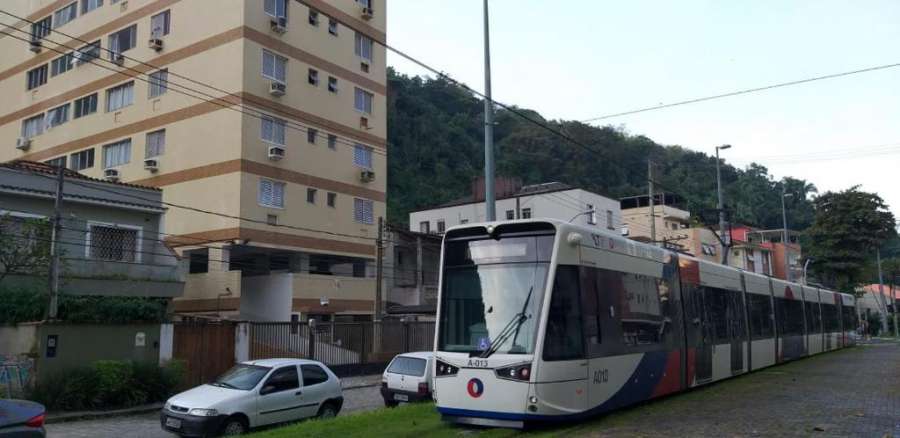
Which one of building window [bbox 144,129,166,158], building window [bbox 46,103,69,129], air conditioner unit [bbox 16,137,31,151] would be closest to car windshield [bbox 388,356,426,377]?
building window [bbox 144,129,166,158]

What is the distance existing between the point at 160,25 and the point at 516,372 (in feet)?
108

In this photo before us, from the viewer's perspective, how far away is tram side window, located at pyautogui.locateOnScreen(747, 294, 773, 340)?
20.0 m

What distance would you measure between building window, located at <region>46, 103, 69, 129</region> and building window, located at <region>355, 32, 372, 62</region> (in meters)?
16.6

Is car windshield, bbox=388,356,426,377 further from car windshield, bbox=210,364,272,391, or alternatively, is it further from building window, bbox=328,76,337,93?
building window, bbox=328,76,337,93

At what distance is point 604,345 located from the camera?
37.7 feet

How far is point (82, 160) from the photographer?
3931cm

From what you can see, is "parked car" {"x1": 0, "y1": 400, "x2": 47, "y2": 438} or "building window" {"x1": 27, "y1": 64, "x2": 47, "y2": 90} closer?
"parked car" {"x1": 0, "y1": 400, "x2": 47, "y2": 438}

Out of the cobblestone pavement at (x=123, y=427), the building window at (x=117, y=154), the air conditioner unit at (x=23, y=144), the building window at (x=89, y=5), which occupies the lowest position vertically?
the cobblestone pavement at (x=123, y=427)

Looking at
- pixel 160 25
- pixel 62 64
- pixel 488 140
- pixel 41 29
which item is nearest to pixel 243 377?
pixel 488 140

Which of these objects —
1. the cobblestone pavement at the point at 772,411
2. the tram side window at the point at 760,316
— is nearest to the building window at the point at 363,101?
the tram side window at the point at 760,316

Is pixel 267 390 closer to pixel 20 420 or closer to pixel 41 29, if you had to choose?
pixel 20 420

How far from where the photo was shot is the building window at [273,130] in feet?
112

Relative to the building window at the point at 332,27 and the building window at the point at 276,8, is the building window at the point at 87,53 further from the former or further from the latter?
the building window at the point at 332,27

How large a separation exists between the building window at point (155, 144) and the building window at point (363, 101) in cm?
977
